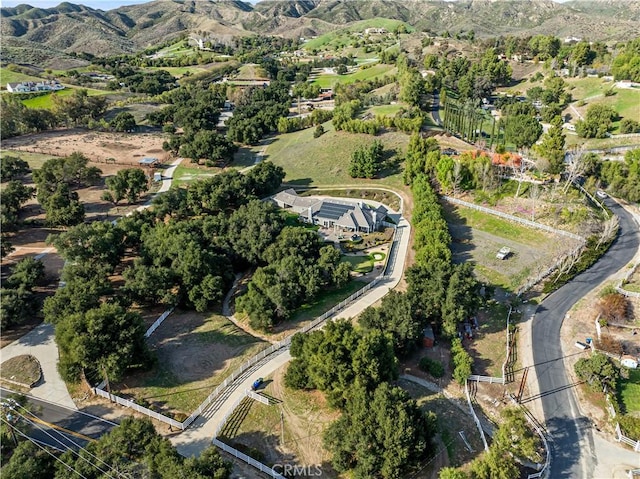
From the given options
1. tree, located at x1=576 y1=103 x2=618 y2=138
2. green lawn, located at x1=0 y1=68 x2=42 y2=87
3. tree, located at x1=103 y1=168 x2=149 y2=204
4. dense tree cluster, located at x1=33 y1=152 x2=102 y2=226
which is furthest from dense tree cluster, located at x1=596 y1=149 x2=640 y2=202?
green lawn, located at x1=0 y1=68 x2=42 y2=87

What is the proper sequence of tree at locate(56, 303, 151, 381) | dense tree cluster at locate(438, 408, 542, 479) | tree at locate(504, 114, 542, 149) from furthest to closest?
tree at locate(504, 114, 542, 149)
tree at locate(56, 303, 151, 381)
dense tree cluster at locate(438, 408, 542, 479)

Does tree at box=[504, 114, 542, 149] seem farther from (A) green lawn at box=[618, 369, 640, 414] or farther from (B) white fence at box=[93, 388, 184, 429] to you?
(B) white fence at box=[93, 388, 184, 429]

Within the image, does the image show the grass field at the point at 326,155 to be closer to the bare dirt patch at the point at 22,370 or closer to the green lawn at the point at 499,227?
the green lawn at the point at 499,227

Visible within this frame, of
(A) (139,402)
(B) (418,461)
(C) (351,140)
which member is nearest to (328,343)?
(B) (418,461)

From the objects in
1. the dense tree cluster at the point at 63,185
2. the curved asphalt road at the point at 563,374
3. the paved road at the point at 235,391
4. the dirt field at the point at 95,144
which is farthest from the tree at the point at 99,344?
the dirt field at the point at 95,144

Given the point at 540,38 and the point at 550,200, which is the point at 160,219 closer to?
the point at 550,200

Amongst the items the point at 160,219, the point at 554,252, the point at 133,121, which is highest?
the point at 133,121
